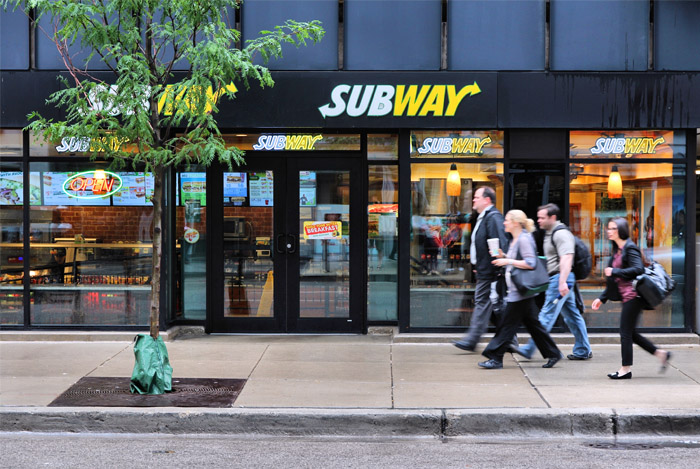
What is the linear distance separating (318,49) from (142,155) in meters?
3.42

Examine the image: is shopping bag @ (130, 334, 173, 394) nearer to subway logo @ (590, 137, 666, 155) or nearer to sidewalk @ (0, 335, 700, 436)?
sidewalk @ (0, 335, 700, 436)

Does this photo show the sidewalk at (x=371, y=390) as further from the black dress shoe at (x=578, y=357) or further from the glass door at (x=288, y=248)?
the glass door at (x=288, y=248)

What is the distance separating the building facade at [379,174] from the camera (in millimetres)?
9469

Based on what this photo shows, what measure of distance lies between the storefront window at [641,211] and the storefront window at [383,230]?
2352mm

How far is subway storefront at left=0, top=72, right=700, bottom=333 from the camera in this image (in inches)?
374

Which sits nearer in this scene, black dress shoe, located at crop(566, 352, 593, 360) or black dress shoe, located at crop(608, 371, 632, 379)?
black dress shoe, located at crop(608, 371, 632, 379)

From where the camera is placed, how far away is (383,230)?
10.3 metres

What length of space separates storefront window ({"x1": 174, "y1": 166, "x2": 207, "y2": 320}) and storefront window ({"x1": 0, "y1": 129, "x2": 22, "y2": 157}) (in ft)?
6.90

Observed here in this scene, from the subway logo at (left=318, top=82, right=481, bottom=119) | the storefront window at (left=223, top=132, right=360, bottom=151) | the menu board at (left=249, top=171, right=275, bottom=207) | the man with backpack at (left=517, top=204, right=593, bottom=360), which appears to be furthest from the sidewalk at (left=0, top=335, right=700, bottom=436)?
the subway logo at (left=318, top=82, right=481, bottom=119)

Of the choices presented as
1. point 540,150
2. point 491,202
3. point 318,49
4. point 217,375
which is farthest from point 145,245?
point 540,150

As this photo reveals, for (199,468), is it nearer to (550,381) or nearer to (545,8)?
(550,381)

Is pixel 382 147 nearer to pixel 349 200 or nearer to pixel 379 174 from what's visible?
pixel 379 174

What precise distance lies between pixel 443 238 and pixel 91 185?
475 cm

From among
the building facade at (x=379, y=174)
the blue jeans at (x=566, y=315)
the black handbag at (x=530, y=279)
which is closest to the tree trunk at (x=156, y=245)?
the building facade at (x=379, y=174)
